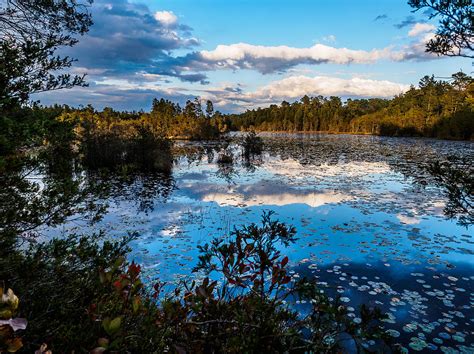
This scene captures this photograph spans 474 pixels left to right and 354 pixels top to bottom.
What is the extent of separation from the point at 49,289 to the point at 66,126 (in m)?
1.99

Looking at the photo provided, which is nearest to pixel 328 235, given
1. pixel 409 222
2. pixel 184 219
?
pixel 409 222

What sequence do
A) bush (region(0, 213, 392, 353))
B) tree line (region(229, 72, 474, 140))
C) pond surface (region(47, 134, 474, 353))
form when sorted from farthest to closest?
1. tree line (region(229, 72, 474, 140))
2. pond surface (region(47, 134, 474, 353))
3. bush (region(0, 213, 392, 353))

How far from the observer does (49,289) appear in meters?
3.04

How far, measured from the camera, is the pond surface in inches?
227

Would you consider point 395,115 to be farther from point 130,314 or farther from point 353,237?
point 130,314

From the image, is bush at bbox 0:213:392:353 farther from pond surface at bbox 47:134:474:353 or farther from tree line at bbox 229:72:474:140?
tree line at bbox 229:72:474:140

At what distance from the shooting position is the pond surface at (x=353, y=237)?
577 cm

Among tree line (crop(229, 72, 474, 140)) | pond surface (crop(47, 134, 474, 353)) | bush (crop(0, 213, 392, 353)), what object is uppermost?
tree line (crop(229, 72, 474, 140))

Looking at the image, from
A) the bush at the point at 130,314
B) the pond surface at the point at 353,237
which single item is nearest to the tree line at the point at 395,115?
the pond surface at the point at 353,237

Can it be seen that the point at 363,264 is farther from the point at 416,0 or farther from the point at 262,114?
the point at 262,114

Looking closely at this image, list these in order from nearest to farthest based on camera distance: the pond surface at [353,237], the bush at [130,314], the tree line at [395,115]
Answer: the bush at [130,314] → the pond surface at [353,237] → the tree line at [395,115]

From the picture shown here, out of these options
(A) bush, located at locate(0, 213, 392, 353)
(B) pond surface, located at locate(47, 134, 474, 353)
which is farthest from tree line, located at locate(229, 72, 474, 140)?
(A) bush, located at locate(0, 213, 392, 353)

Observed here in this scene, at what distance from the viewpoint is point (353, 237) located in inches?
383

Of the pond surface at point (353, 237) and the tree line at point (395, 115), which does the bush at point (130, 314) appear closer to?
the pond surface at point (353, 237)
